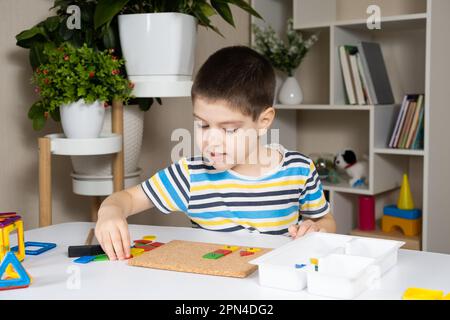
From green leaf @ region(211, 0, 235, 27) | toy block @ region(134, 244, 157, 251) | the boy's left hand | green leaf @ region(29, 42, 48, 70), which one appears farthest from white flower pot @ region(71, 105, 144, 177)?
the boy's left hand

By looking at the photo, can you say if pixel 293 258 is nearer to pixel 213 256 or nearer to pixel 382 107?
pixel 213 256

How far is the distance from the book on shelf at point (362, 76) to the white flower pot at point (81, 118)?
3.86 ft

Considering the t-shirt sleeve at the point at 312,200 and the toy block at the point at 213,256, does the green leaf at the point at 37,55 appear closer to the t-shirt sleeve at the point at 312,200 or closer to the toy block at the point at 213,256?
the t-shirt sleeve at the point at 312,200

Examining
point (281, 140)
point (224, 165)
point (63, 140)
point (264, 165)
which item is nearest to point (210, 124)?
point (224, 165)

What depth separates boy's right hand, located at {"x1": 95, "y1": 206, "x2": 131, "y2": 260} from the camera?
97 cm

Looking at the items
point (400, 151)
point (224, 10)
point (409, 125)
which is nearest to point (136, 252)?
point (224, 10)

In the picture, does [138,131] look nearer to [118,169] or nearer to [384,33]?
[118,169]

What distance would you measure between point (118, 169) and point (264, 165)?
69 cm

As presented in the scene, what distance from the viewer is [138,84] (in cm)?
183

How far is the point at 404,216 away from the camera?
2.47m

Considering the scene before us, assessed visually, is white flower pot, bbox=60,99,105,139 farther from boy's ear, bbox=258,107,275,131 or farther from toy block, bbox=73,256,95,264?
toy block, bbox=73,256,95,264

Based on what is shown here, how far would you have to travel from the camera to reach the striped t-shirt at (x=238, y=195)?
1.29m

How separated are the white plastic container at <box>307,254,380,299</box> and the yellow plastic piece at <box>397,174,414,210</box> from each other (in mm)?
1760

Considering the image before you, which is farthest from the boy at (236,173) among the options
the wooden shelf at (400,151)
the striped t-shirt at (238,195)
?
the wooden shelf at (400,151)
